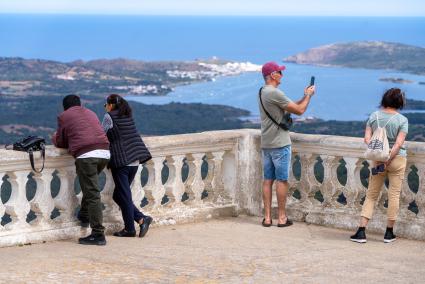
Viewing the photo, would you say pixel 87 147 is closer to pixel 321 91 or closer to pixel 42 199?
pixel 42 199

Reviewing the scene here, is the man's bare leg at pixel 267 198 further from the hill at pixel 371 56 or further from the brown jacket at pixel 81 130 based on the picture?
the hill at pixel 371 56

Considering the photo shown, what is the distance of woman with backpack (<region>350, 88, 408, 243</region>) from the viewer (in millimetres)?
7941

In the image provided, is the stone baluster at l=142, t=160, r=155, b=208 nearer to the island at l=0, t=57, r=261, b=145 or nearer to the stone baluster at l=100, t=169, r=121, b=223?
the stone baluster at l=100, t=169, r=121, b=223

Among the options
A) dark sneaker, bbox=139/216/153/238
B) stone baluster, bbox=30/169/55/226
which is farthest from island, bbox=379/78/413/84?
stone baluster, bbox=30/169/55/226

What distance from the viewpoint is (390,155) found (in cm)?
798

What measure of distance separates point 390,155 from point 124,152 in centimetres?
239

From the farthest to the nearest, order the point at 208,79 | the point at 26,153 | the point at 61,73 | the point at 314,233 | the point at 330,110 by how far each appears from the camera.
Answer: the point at 208,79 < the point at 61,73 < the point at 330,110 < the point at 314,233 < the point at 26,153

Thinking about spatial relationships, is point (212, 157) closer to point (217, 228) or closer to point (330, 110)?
point (217, 228)

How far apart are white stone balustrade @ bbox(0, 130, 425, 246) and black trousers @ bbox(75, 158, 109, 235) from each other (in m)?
0.34

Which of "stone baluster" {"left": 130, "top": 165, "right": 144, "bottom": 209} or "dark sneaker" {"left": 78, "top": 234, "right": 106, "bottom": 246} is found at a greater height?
"stone baluster" {"left": 130, "top": 165, "right": 144, "bottom": 209}

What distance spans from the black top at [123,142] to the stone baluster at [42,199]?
594mm

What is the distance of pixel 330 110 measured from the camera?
101 m

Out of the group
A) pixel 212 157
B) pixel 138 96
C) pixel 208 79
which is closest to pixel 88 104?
pixel 138 96

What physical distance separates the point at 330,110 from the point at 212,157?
9234cm
